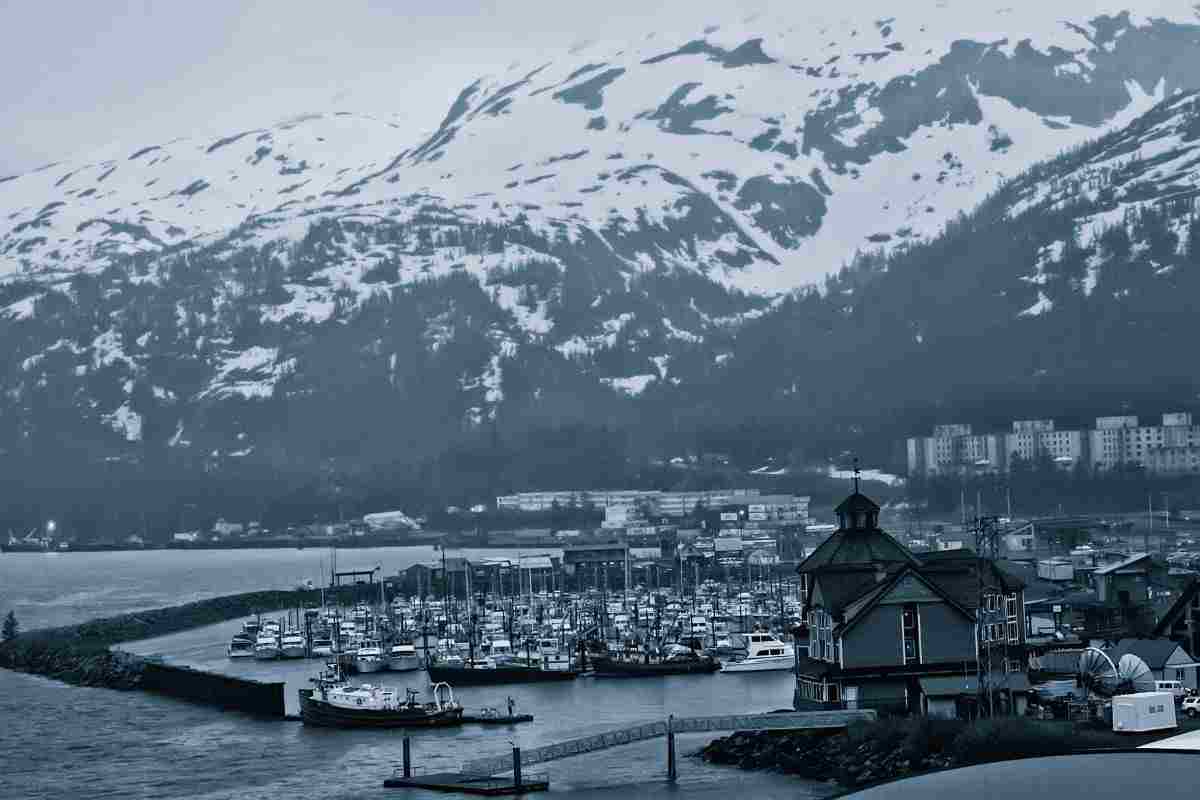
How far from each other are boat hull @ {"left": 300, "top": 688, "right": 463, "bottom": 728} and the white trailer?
72.3 ft

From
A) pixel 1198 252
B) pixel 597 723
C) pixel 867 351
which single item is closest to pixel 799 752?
pixel 597 723

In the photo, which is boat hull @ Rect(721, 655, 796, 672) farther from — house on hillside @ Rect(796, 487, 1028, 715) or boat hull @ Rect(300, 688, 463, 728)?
house on hillside @ Rect(796, 487, 1028, 715)

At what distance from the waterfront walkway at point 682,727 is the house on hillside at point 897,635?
0.87 meters

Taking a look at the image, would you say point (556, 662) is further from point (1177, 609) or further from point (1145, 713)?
point (1145, 713)

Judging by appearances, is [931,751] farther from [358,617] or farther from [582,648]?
[358,617]

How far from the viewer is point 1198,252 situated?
177 meters

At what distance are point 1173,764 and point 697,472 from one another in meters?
165

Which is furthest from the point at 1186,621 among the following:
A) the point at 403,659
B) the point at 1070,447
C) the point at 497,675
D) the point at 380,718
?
the point at 1070,447

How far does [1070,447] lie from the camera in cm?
14600

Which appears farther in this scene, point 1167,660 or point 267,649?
point 267,649

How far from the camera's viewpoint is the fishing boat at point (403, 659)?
192 ft

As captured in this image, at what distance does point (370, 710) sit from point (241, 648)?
2520 centimetres

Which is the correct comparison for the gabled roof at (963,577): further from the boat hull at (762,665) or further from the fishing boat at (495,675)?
the fishing boat at (495,675)

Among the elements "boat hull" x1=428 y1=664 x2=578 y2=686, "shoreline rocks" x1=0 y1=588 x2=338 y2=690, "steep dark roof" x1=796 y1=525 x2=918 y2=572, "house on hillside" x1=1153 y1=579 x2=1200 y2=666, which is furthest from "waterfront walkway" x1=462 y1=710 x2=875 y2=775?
"shoreline rocks" x1=0 y1=588 x2=338 y2=690
